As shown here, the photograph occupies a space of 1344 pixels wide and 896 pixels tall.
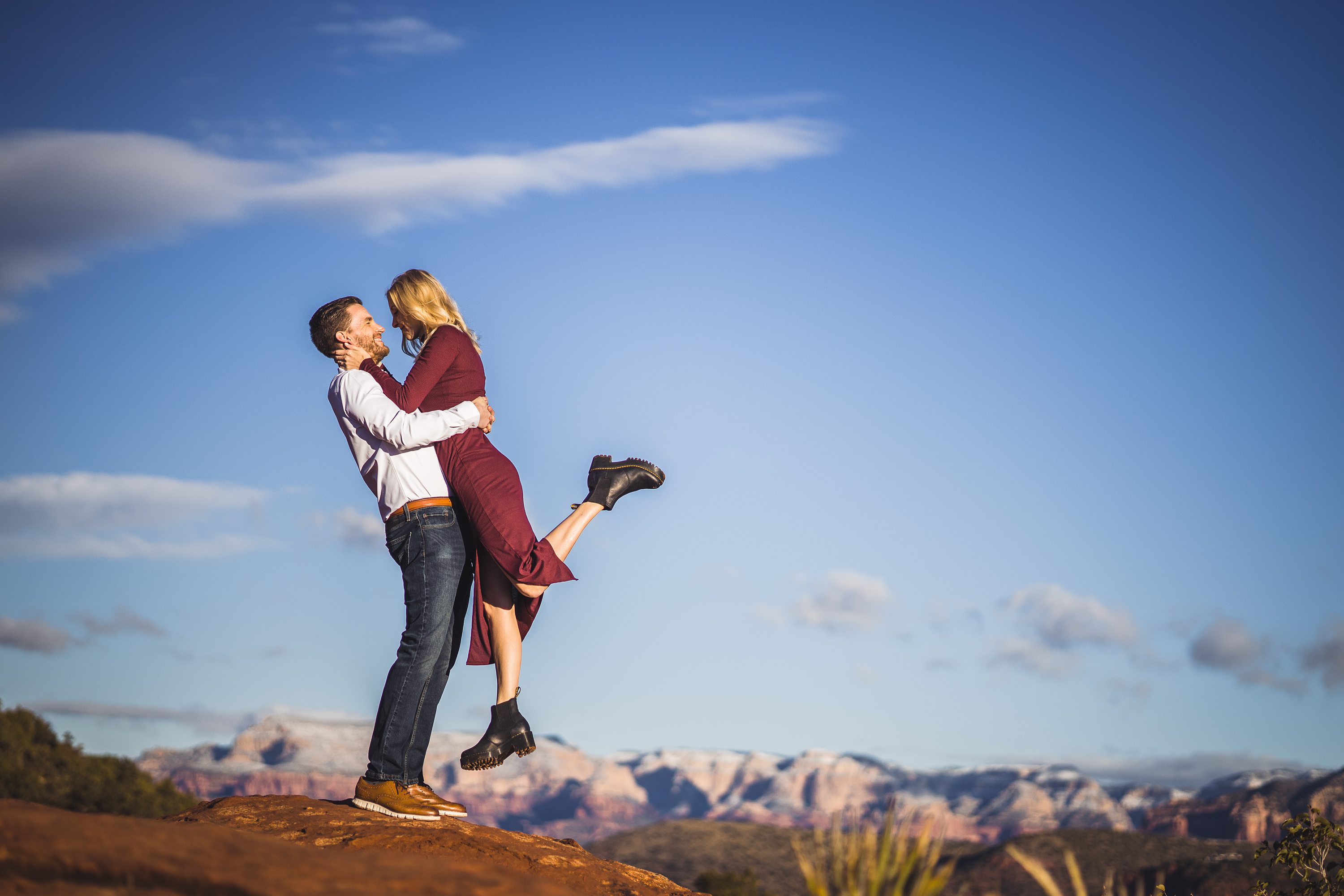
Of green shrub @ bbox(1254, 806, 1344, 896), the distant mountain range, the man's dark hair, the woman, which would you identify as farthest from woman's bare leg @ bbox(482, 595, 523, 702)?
the distant mountain range

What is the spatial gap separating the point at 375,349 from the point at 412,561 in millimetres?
1303

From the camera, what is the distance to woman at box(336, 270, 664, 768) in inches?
245

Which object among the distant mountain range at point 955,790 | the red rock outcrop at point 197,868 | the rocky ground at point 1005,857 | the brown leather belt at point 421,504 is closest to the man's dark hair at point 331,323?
the brown leather belt at point 421,504

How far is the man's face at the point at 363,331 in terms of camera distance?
21.0ft

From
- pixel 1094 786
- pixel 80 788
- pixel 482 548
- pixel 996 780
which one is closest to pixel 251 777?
pixel 996 780

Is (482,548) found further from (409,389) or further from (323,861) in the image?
(323,861)

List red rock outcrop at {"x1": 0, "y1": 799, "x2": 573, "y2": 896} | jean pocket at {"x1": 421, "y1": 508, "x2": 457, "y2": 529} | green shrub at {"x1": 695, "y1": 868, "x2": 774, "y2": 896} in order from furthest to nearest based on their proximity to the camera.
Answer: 1. green shrub at {"x1": 695, "y1": 868, "x2": 774, "y2": 896}
2. jean pocket at {"x1": 421, "y1": 508, "x2": 457, "y2": 529}
3. red rock outcrop at {"x1": 0, "y1": 799, "x2": 573, "y2": 896}

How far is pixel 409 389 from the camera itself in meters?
6.11

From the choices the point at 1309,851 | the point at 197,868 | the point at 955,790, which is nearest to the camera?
the point at 197,868

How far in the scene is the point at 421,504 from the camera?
241 inches

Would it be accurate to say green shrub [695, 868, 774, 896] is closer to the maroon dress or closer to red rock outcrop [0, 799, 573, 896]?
the maroon dress

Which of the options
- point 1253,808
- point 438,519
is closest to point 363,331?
point 438,519

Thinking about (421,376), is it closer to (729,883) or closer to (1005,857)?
(729,883)

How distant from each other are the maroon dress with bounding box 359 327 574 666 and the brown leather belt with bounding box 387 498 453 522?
125 millimetres
